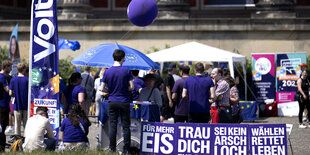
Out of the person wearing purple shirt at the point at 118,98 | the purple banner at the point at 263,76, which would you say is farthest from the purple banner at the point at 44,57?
the purple banner at the point at 263,76

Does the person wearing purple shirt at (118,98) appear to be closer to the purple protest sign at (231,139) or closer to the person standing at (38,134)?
the person standing at (38,134)

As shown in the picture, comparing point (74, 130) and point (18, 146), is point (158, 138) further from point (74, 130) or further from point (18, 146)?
point (18, 146)

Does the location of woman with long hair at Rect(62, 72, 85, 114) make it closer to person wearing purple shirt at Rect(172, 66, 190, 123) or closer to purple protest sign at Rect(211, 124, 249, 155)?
person wearing purple shirt at Rect(172, 66, 190, 123)

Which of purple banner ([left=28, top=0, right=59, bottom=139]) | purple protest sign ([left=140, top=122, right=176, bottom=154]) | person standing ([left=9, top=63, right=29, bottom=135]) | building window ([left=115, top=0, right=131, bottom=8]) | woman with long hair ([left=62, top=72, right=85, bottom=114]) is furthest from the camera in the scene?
building window ([left=115, top=0, right=131, bottom=8])

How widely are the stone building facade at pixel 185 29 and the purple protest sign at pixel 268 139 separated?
13.7 m

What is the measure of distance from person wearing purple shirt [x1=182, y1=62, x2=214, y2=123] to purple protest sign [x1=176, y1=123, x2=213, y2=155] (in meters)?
0.80

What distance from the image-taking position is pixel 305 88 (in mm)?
16141

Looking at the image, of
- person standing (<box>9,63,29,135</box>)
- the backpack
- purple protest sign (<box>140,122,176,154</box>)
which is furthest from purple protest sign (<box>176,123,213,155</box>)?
person standing (<box>9,63,29,135</box>)

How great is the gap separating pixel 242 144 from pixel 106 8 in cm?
2054

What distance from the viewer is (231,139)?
372 inches

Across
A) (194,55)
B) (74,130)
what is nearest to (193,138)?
(74,130)

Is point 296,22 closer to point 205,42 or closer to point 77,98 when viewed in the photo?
point 205,42

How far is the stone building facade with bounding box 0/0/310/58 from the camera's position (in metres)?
22.9

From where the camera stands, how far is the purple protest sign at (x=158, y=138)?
9.69 m
